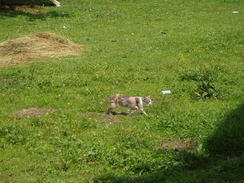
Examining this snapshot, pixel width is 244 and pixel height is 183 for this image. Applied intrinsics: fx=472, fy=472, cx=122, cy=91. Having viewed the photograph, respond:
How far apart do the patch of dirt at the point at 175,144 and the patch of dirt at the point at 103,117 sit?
1.24m

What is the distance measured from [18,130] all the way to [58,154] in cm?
114

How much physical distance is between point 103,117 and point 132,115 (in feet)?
1.66

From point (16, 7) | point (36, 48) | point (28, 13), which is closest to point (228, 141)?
point (36, 48)

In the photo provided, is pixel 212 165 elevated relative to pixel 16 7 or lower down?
lower down

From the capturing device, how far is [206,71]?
10.1 meters

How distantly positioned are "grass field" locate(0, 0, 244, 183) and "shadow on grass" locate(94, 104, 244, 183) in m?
0.01

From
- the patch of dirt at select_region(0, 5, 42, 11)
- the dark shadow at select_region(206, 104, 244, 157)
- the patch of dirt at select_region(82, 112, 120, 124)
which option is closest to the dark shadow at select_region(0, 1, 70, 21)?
the patch of dirt at select_region(0, 5, 42, 11)

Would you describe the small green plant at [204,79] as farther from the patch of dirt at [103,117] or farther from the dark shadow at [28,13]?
the dark shadow at [28,13]

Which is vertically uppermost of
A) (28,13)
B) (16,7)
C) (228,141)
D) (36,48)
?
(16,7)

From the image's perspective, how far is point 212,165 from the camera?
6.23m

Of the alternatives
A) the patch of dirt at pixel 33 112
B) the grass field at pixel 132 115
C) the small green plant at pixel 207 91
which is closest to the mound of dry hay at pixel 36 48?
the grass field at pixel 132 115

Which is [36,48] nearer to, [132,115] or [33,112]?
[33,112]

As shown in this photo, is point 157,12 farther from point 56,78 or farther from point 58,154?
point 58,154

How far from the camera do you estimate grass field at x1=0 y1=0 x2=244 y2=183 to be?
6.24 meters
